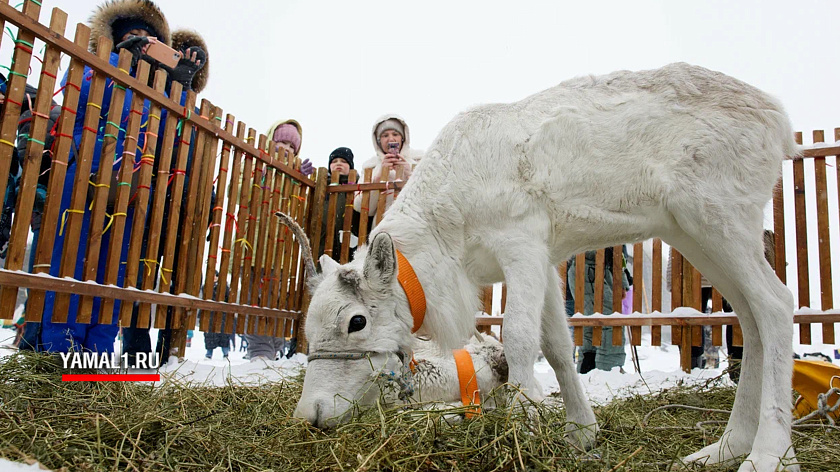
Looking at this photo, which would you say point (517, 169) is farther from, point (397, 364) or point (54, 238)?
point (54, 238)

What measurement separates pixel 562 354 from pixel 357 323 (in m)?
1.21

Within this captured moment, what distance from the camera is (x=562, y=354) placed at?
3.12m

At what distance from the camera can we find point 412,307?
283 centimetres

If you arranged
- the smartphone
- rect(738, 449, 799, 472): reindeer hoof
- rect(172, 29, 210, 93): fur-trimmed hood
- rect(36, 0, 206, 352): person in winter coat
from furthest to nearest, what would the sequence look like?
1. rect(172, 29, 210, 93): fur-trimmed hood
2. the smartphone
3. rect(36, 0, 206, 352): person in winter coat
4. rect(738, 449, 799, 472): reindeer hoof

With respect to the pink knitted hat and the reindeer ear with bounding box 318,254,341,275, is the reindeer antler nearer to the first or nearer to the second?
the reindeer ear with bounding box 318,254,341,275

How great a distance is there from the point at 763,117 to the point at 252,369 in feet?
15.2

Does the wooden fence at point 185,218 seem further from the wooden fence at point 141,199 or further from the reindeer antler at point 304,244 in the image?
the reindeer antler at point 304,244

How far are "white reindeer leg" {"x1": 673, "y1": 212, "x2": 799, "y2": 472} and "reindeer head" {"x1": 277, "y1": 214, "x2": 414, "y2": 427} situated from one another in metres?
1.50

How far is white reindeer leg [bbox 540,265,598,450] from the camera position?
301 cm

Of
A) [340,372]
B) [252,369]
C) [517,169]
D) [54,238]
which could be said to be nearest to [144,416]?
[340,372]

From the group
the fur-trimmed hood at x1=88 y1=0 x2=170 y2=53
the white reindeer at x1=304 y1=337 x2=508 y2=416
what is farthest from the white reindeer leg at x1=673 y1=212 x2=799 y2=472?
the fur-trimmed hood at x1=88 y1=0 x2=170 y2=53

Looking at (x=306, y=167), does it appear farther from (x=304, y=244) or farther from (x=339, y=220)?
(x=304, y=244)

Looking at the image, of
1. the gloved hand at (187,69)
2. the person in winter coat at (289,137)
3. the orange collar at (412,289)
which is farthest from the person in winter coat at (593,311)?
the gloved hand at (187,69)

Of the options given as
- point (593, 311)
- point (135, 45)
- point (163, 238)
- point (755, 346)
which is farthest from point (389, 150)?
point (755, 346)
